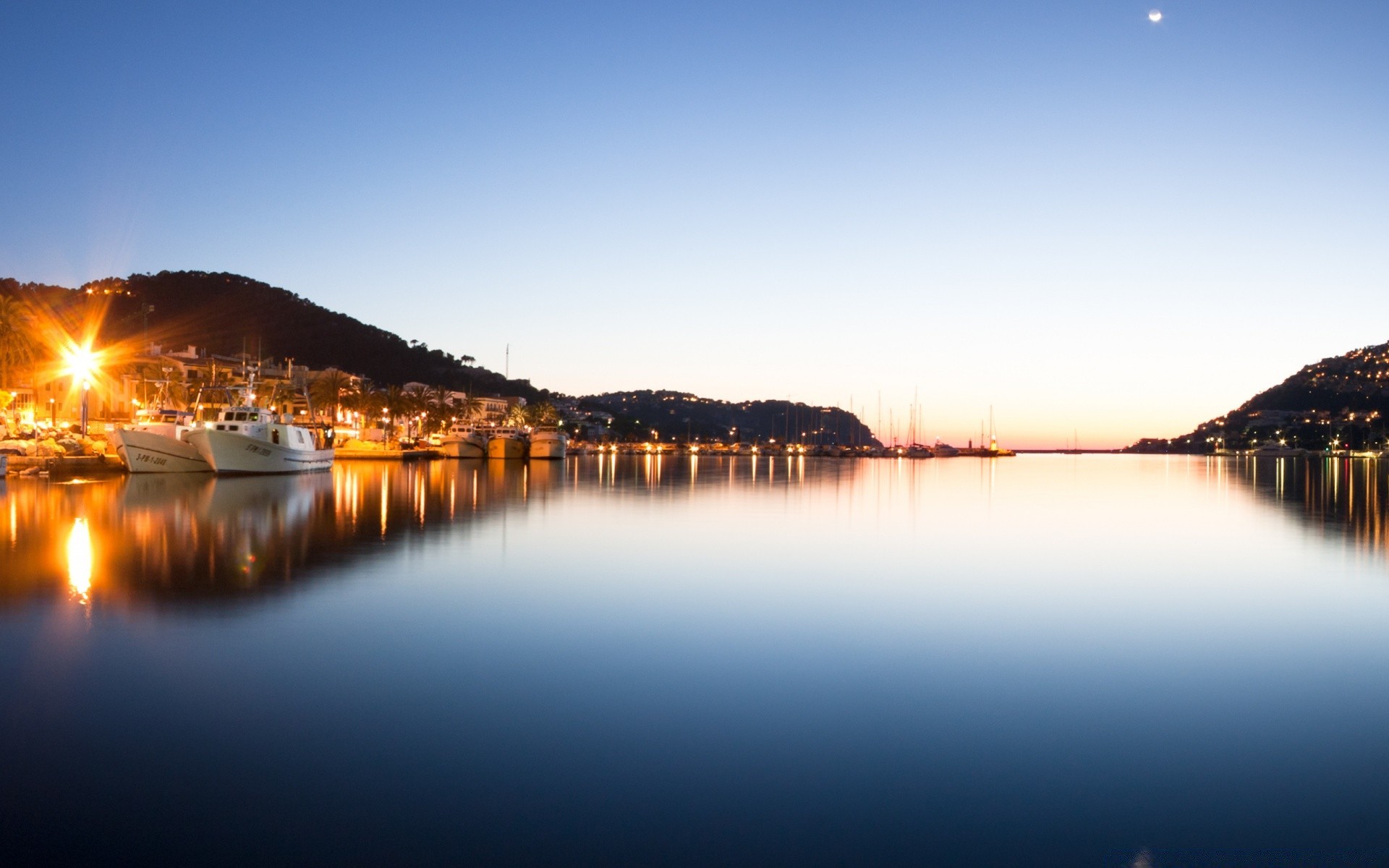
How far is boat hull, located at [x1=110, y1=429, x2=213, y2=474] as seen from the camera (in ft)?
125

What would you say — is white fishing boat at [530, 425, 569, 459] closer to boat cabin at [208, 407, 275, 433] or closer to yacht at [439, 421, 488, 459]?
yacht at [439, 421, 488, 459]

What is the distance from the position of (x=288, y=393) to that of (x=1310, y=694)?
81.1 metres

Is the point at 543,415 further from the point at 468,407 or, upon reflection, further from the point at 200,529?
the point at 200,529

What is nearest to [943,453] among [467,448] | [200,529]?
[467,448]

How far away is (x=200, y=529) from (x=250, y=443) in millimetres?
25654

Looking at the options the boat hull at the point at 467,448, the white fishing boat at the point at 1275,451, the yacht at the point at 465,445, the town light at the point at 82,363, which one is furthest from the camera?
the white fishing boat at the point at 1275,451

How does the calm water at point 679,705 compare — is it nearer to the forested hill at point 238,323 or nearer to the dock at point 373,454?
the dock at point 373,454

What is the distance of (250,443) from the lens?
1638 inches

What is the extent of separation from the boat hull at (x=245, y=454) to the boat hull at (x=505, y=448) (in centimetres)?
3170

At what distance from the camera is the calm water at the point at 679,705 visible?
184 inches

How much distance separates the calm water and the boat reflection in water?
16 cm

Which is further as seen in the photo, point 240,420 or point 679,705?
point 240,420

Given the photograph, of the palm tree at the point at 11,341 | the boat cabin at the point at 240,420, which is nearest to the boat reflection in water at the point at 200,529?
the boat cabin at the point at 240,420

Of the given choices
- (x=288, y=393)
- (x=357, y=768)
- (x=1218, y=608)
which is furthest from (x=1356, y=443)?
(x=357, y=768)
